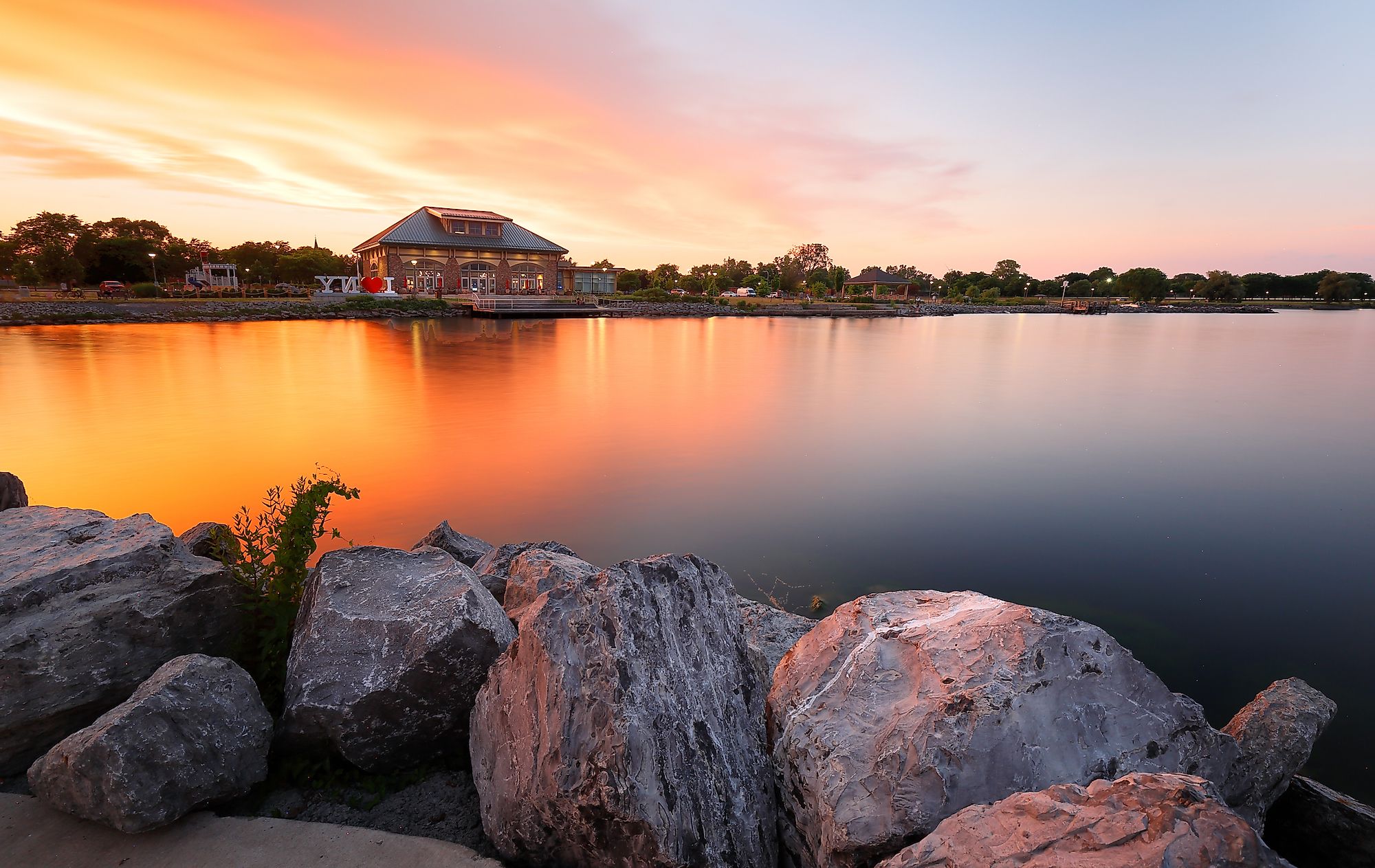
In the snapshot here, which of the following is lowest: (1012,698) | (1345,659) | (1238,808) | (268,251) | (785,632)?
(1345,659)

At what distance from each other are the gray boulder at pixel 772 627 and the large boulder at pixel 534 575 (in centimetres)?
157

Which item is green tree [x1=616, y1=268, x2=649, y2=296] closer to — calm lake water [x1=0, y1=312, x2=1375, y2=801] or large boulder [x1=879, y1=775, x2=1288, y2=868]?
calm lake water [x1=0, y1=312, x2=1375, y2=801]

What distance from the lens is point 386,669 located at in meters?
3.95

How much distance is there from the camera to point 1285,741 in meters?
3.81

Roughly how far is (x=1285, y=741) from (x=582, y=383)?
22.9 metres

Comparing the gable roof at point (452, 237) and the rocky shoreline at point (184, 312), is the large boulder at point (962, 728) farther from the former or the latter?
the gable roof at point (452, 237)

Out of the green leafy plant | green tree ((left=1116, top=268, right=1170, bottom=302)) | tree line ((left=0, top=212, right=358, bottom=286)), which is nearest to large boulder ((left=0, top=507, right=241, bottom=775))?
the green leafy plant

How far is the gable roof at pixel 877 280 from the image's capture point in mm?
140250

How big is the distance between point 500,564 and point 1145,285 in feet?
553

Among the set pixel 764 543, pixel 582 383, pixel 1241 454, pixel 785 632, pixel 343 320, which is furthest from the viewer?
pixel 343 320

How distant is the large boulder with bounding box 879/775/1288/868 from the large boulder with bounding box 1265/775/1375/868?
8.07ft

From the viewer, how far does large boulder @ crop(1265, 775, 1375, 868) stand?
364 cm

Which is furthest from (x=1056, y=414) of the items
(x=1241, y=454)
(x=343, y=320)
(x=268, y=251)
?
(x=268, y=251)

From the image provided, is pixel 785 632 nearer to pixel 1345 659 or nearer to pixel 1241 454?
pixel 1345 659
